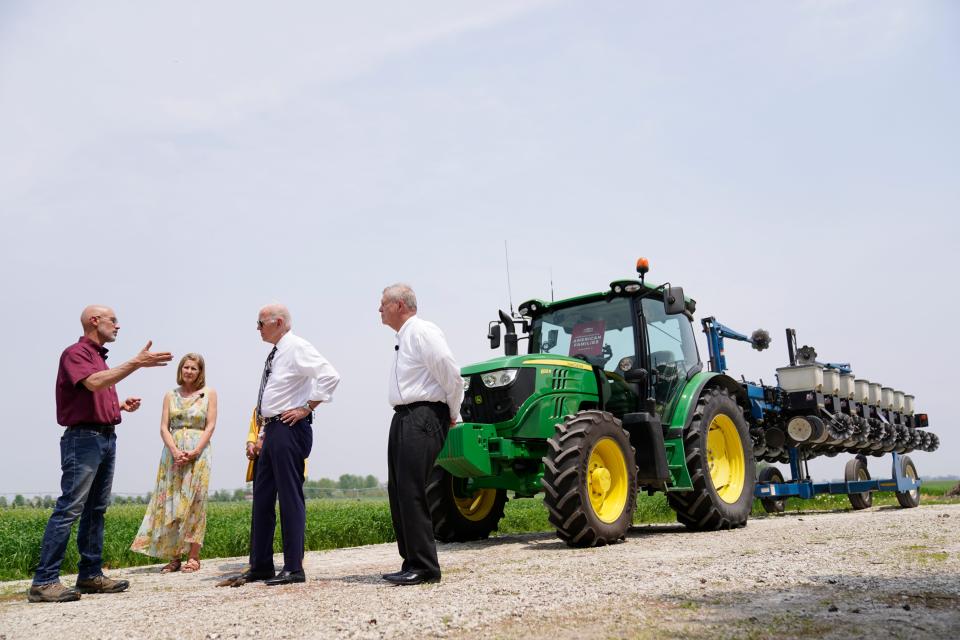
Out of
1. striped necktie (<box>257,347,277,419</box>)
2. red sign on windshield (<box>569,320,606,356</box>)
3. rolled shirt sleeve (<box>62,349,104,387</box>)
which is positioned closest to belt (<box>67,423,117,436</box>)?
rolled shirt sleeve (<box>62,349,104,387</box>)

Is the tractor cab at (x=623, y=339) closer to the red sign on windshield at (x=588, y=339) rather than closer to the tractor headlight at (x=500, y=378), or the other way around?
the red sign on windshield at (x=588, y=339)

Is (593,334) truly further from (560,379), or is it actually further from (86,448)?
(86,448)

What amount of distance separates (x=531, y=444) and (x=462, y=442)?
1.14 metres

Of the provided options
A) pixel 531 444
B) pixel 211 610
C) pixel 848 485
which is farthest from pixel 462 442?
pixel 848 485

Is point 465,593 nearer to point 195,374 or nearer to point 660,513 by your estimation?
point 195,374

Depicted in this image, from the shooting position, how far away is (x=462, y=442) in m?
6.79

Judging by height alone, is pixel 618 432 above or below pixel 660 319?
below

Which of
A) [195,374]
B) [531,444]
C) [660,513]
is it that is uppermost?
[195,374]

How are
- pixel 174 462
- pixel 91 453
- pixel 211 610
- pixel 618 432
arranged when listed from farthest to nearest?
1. pixel 618 432
2. pixel 174 462
3. pixel 91 453
4. pixel 211 610

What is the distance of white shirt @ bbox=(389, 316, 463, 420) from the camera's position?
5.11m

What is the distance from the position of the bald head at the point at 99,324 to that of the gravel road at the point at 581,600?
170 centimetres

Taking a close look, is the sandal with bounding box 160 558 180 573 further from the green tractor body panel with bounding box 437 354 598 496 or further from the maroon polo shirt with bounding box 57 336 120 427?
the green tractor body panel with bounding box 437 354 598 496

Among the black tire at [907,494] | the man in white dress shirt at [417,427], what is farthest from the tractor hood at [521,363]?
the black tire at [907,494]

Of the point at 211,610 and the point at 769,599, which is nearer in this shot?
the point at 769,599
